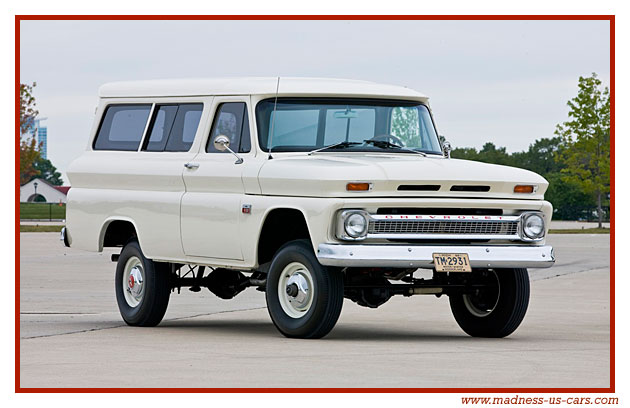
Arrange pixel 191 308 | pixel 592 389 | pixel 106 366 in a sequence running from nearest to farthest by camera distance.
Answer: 1. pixel 592 389
2. pixel 106 366
3. pixel 191 308

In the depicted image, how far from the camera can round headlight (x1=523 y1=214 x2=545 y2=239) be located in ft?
42.5

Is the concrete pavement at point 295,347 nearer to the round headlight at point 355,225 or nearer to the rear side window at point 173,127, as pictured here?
the round headlight at point 355,225

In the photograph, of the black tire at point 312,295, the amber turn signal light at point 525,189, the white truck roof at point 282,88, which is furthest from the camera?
the white truck roof at point 282,88

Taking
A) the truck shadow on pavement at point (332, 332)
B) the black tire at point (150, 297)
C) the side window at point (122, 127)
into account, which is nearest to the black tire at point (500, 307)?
the truck shadow on pavement at point (332, 332)

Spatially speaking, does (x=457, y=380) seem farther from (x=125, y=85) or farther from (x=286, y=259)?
(x=125, y=85)

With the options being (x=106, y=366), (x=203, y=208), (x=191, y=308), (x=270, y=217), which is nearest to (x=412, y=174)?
(x=270, y=217)

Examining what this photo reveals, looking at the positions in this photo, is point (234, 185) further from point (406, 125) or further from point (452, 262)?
point (452, 262)

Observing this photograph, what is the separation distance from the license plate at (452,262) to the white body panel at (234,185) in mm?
439

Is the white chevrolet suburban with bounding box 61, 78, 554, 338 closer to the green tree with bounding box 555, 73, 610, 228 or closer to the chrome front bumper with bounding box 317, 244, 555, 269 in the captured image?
the chrome front bumper with bounding box 317, 244, 555, 269

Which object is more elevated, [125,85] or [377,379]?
[125,85]

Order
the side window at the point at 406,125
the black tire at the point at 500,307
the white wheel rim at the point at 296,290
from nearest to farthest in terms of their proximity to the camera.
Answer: the white wheel rim at the point at 296,290 → the black tire at the point at 500,307 → the side window at the point at 406,125

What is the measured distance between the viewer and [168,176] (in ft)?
46.6

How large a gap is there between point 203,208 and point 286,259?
136 cm

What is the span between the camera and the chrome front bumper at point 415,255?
476 inches
